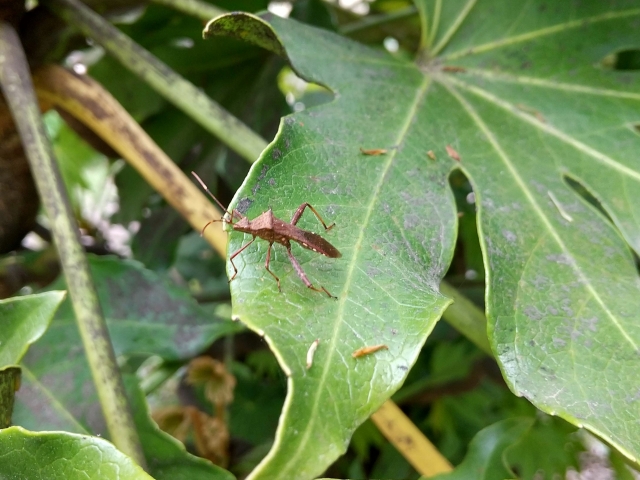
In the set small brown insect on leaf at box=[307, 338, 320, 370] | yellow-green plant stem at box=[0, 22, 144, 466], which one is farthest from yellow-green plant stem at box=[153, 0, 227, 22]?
small brown insect on leaf at box=[307, 338, 320, 370]

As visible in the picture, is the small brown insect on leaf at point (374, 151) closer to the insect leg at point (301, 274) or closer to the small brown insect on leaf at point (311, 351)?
the insect leg at point (301, 274)

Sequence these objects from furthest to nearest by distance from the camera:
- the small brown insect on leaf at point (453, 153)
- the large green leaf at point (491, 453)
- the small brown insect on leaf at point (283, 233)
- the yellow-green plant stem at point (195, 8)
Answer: the yellow-green plant stem at point (195, 8), the small brown insect on leaf at point (453, 153), the large green leaf at point (491, 453), the small brown insect on leaf at point (283, 233)

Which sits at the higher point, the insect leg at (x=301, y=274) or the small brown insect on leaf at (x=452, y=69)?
the small brown insect on leaf at (x=452, y=69)

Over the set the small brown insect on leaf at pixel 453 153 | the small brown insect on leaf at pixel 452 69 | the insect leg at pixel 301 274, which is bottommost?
the insect leg at pixel 301 274

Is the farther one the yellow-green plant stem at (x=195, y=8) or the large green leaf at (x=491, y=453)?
the yellow-green plant stem at (x=195, y=8)

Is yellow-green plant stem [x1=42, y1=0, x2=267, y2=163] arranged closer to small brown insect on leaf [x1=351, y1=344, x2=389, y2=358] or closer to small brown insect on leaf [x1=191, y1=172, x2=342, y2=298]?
small brown insect on leaf [x1=191, y1=172, x2=342, y2=298]

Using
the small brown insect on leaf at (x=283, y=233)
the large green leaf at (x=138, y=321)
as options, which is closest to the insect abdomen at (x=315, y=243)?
the small brown insect on leaf at (x=283, y=233)

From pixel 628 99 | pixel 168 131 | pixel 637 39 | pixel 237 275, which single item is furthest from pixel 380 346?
pixel 168 131

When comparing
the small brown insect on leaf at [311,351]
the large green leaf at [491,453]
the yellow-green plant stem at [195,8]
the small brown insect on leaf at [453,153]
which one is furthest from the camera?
the yellow-green plant stem at [195,8]
